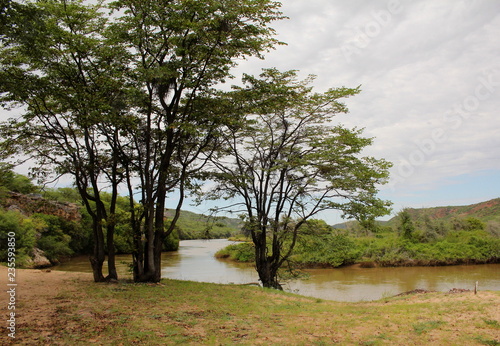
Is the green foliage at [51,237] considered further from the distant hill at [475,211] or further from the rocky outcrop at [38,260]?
the distant hill at [475,211]

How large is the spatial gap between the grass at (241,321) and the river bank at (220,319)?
0.6 inches

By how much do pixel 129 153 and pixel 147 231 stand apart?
9.31ft

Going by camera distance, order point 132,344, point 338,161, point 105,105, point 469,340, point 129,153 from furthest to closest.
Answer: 1. point 338,161
2. point 129,153
3. point 105,105
4. point 469,340
5. point 132,344

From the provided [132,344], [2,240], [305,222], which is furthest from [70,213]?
[132,344]

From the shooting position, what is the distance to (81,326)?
573 cm

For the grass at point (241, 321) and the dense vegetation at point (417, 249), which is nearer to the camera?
the grass at point (241, 321)

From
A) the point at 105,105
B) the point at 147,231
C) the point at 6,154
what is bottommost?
the point at 147,231

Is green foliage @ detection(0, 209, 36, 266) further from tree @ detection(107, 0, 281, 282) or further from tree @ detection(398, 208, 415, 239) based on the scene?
tree @ detection(398, 208, 415, 239)

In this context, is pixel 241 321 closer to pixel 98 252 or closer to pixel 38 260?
pixel 98 252

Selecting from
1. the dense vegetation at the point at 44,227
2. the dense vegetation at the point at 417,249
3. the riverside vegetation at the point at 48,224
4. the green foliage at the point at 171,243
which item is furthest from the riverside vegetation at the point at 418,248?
the green foliage at the point at 171,243

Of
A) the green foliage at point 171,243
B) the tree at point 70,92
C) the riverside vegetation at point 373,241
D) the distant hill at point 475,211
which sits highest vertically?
the tree at point 70,92

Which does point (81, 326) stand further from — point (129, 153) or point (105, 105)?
point (129, 153)

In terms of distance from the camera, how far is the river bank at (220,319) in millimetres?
5488

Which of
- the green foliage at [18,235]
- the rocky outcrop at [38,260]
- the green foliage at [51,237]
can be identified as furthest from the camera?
the green foliage at [51,237]
